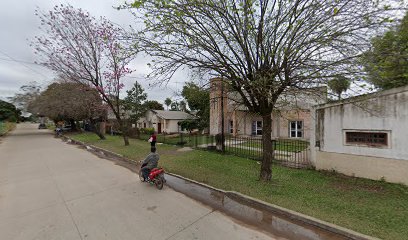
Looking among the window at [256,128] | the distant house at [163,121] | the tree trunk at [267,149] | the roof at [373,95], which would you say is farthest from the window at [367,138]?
the distant house at [163,121]

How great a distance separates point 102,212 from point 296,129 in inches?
693

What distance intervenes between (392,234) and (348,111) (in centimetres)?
473

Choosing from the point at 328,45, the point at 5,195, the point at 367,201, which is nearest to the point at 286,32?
the point at 328,45

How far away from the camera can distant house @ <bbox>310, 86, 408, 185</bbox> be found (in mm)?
6070

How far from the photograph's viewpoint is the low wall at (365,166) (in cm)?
613

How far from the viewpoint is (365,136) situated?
688cm

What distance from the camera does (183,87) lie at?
24.4ft

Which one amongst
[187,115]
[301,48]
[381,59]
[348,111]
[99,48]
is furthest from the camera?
[187,115]

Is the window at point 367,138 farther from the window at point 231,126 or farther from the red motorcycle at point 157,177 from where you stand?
the window at point 231,126

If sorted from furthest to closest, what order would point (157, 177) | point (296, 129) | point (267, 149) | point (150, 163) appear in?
point (296, 129) < point (267, 149) < point (150, 163) < point (157, 177)

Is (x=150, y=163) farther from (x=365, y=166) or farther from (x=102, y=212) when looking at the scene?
(x=365, y=166)

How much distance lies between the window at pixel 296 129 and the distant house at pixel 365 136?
1059 centimetres

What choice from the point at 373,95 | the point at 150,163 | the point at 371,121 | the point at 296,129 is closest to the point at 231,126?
the point at 296,129

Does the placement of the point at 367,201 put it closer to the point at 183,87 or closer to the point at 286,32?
the point at 286,32
